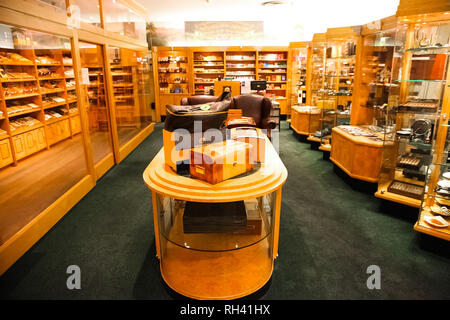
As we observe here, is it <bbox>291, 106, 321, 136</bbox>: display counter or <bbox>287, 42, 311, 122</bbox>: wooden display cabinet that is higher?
<bbox>287, 42, 311, 122</bbox>: wooden display cabinet

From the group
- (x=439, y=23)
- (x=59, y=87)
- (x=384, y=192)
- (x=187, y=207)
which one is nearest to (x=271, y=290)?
(x=187, y=207)

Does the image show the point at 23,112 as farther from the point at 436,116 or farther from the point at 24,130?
the point at 436,116

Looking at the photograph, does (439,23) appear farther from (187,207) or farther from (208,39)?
(208,39)

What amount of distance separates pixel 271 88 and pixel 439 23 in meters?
8.19

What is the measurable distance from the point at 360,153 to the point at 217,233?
2.90 meters

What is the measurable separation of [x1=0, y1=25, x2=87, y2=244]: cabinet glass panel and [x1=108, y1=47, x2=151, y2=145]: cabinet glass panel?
941 millimetres

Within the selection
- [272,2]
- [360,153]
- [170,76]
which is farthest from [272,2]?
[360,153]

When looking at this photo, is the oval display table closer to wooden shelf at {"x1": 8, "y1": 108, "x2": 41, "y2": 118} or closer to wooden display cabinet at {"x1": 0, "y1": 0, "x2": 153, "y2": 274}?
wooden display cabinet at {"x1": 0, "y1": 0, "x2": 153, "y2": 274}

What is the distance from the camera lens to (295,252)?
2.90m

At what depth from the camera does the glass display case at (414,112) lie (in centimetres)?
305

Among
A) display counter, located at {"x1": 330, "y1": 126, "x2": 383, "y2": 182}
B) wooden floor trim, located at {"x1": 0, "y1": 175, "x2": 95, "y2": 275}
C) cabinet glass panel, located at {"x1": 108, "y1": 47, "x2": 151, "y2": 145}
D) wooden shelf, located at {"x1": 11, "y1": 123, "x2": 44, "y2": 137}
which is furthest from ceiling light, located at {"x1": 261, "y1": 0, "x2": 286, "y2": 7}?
wooden floor trim, located at {"x1": 0, "y1": 175, "x2": 95, "y2": 275}

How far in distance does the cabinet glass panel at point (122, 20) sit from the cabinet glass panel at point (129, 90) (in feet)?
1.33

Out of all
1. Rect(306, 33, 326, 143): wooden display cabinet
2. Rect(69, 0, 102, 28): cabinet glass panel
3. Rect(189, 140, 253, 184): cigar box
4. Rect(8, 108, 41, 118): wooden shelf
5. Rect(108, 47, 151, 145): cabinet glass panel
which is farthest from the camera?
Rect(108, 47, 151, 145): cabinet glass panel

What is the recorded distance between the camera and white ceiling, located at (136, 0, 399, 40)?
26.0 ft
